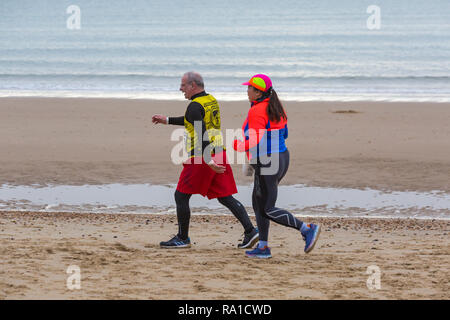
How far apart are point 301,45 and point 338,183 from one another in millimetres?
46677

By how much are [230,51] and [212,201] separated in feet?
144

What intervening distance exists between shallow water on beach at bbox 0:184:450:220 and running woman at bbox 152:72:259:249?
77.9 inches

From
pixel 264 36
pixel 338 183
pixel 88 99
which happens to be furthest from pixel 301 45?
pixel 338 183

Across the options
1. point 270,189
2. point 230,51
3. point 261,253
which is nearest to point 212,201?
point 261,253

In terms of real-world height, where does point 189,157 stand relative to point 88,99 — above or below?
below

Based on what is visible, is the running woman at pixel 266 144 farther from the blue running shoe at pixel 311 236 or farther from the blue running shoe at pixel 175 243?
the blue running shoe at pixel 175 243

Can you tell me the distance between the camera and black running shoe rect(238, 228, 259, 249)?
6.94m

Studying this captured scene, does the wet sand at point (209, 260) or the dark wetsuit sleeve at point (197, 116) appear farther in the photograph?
the dark wetsuit sleeve at point (197, 116)

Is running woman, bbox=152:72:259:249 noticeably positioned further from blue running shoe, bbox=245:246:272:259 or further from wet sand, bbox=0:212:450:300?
blue running shoe, bbox=245:246:272:259

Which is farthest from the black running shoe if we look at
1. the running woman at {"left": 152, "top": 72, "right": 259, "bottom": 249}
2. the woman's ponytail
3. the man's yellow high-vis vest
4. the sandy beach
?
the woman's ponytail

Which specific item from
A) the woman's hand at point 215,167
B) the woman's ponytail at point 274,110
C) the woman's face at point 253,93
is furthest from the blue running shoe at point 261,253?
the woman's face at point 253,93

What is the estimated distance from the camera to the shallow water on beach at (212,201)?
29.6 ft
